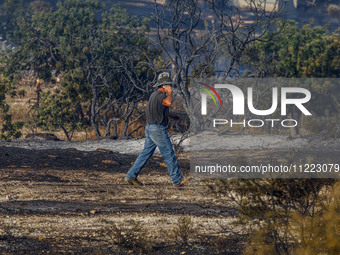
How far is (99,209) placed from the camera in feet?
24.3

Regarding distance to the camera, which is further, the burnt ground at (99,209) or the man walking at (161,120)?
the man walking at (161,120)

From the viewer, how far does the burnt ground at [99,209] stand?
5648mm

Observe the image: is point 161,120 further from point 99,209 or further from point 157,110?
point 99,209

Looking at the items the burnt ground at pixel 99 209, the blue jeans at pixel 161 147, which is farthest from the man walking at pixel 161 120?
the burnt ground at pixel 99 209

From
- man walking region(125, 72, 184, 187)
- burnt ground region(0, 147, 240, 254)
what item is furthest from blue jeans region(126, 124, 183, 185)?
burnt ground region(0, 147, 240, 254)

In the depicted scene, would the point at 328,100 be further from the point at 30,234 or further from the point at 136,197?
the point at 30,234

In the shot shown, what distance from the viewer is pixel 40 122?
19328 mm

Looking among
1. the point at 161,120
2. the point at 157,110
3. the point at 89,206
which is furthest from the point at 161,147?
the point at 89,206

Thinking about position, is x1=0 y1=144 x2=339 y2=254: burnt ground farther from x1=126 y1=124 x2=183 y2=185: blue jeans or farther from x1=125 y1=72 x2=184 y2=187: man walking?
x1=125 y1=72 x2=184 y2=187: man walking

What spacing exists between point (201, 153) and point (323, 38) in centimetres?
931

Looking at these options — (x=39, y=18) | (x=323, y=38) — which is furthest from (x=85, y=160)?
(x=39, y=18)

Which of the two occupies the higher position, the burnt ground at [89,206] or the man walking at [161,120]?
the man walking at [161,120]

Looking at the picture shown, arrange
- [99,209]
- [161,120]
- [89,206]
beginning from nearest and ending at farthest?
[99,209] → [89,206] → [161,120]

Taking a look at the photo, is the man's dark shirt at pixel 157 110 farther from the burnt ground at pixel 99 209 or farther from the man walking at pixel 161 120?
the burnt ground at pixel 99 209
